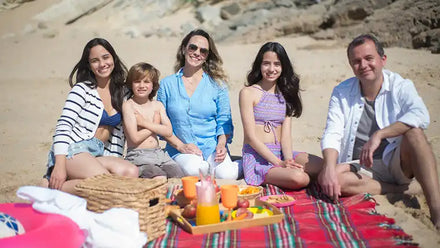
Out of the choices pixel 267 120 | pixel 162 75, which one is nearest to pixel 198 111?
pixel 267 120

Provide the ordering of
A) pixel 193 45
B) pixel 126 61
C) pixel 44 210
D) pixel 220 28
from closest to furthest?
pixel 44 210, pixel 193 45, pixel 126 61, pixel 220 28

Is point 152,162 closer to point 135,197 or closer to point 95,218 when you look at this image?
point 135,197

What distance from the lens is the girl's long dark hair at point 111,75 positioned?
440 cm

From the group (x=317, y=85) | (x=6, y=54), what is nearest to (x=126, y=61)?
(x=6, y=54)

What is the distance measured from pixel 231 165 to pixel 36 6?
17.8 m

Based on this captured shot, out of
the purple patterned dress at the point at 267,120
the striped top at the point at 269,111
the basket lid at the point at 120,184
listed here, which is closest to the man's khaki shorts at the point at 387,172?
the purple patterned dress at the point at 267,120

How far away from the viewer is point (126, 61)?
12719 mm

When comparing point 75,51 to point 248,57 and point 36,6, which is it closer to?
point 248,57

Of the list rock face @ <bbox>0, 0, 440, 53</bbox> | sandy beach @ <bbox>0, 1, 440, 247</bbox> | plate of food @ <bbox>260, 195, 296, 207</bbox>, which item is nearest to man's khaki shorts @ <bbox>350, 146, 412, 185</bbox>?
sandy beach @ <bbox>0, 1, 440, 247</bbox>

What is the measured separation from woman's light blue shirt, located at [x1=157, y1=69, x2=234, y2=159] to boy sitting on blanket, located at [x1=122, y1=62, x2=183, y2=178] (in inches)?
9.8

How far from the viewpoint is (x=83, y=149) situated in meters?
4.25

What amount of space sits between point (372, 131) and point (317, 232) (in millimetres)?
1275

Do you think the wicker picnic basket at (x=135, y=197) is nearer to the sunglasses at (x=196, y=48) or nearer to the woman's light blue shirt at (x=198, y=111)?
the woman's light blue shirt at (x=198, y=111)

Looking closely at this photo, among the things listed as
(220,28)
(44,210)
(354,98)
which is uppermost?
(220,28)
